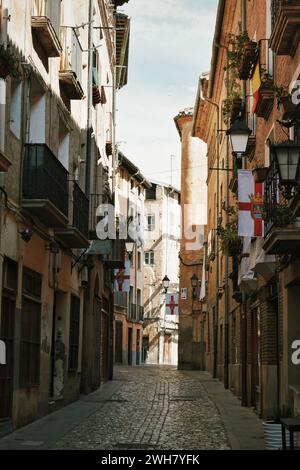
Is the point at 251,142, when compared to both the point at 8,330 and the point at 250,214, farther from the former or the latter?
the point at 8,330

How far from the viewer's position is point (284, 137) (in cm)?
1373

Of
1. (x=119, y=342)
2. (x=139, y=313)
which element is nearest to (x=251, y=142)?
(x=119, y=342)

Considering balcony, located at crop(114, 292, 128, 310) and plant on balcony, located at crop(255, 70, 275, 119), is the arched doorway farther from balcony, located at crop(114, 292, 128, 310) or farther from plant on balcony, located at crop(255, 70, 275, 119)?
balcony, located at crop(114, 292, 128, 310)

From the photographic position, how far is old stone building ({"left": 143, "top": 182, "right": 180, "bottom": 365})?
66250 millimetres

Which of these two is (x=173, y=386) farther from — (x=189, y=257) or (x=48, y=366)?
(x=189, y=257)

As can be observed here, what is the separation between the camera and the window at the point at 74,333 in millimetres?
20031

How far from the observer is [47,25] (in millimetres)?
14781

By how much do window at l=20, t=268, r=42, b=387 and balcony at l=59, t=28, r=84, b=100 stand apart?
432cm

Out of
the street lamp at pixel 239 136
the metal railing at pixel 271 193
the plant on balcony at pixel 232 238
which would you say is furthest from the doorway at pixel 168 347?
the metal railing at pixel 271 193

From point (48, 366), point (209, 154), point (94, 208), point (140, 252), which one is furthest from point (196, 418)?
point (140, 252)

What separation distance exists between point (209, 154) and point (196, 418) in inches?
961

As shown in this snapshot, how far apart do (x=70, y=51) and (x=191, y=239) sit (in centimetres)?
2813

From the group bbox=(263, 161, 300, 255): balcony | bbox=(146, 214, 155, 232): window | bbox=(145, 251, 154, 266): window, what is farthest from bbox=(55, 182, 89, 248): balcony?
bbox=(146, 214, 155, 232): window

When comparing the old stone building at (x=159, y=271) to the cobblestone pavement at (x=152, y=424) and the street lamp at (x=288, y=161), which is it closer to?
the cobblestone pavement at (x=152, y=424)
